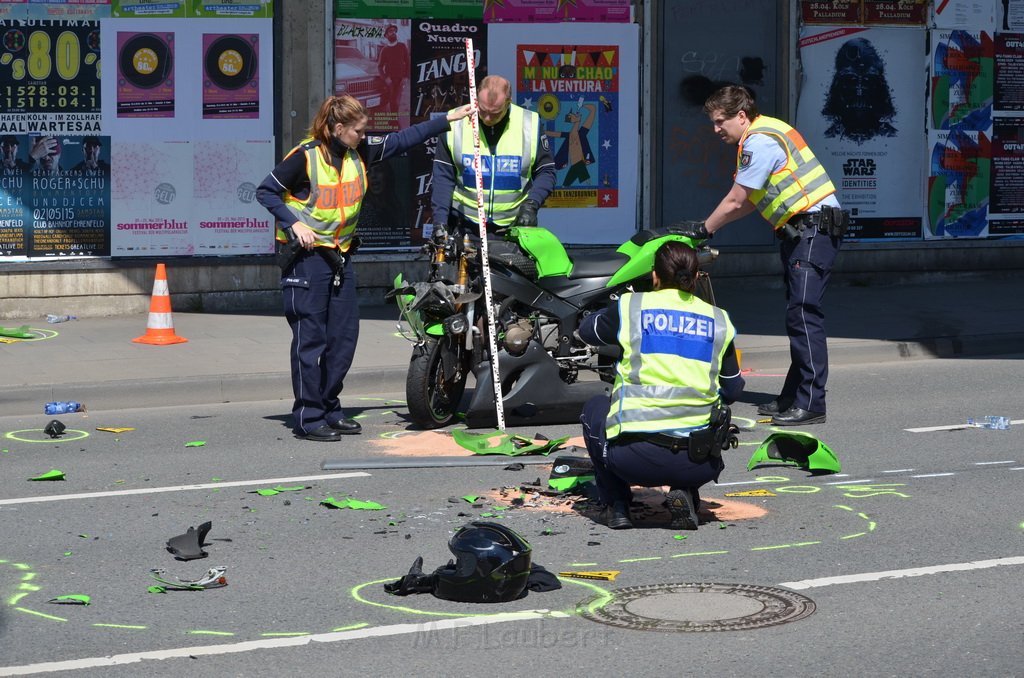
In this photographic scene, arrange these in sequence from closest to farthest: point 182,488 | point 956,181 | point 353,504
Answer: point 353,504
point 182,488
point 956,181

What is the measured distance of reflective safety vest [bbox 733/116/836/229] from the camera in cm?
1052

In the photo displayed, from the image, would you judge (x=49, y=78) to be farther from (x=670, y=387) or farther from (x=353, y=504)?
(x=670, y=387)

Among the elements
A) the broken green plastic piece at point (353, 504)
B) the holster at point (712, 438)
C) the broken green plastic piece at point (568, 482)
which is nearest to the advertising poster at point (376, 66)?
the broken green plastic piece at point (568, 482)

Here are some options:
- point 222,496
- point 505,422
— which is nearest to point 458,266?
point 505,422

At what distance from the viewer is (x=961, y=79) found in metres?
18.0

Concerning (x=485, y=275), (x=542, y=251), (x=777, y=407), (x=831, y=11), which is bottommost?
(x=777, y=407)

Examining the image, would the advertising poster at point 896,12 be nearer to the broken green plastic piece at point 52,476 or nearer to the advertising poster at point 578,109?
the advertising poster at point 578,109

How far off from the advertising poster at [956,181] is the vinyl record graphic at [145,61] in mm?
8326

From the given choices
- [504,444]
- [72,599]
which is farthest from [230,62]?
[72,599]

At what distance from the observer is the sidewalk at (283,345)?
37.9 ft

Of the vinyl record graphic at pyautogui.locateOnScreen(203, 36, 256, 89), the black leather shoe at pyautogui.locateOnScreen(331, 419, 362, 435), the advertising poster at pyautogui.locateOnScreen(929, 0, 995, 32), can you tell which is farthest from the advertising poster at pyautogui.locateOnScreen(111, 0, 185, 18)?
the advertising poster at pyautogui.locateOnScreen(929, 0, 995, 32)

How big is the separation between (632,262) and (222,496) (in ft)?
11.4

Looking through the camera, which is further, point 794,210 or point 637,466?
point 794,210

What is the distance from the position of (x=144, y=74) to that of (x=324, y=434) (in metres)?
6.45
